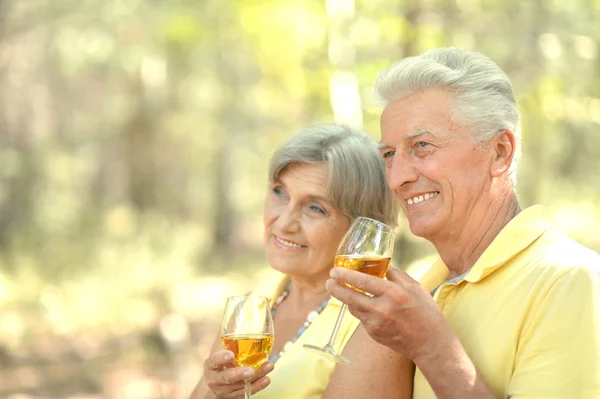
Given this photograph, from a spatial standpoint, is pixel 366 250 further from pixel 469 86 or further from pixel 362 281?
pixel 469 86

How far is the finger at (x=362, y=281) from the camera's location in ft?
8.87

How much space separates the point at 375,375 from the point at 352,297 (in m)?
0.61

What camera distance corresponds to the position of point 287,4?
9570 millimetres

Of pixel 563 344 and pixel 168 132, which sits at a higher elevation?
pixel 168 132

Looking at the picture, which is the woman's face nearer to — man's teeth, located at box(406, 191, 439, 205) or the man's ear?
man's teeth, located at box(406, 191, 439, 205)

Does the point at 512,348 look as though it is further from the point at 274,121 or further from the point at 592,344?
the point at 274,121

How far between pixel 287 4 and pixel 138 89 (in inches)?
555

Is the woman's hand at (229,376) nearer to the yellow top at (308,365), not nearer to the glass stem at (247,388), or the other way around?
the glass stem at (247,388)

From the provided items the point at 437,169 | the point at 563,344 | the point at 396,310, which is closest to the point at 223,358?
the point at 396,310

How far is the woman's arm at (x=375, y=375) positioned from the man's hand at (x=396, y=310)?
38 centimetres

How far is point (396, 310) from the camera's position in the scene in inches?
108

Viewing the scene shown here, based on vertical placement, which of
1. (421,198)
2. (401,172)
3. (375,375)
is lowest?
(375,375)

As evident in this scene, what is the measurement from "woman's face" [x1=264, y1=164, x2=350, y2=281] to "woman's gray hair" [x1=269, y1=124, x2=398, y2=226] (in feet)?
0.18

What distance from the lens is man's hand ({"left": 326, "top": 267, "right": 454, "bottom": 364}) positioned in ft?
8.96
